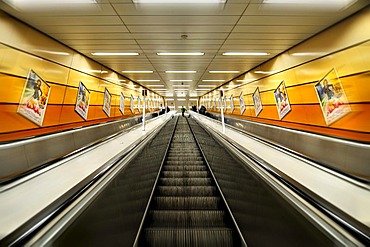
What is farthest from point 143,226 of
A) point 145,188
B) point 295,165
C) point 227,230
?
point 295,165

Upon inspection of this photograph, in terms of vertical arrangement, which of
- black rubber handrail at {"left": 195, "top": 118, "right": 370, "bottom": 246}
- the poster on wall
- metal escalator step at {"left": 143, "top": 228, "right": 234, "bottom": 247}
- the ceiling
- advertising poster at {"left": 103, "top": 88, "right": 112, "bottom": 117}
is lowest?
metal escalator step at {"left": 143, "top": 228, "right": 234, "bottom": 247}

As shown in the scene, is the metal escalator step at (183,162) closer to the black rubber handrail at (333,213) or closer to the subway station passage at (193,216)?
the subway station passage at (193,216)

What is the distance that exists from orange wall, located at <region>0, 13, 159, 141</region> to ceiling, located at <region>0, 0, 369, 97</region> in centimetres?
34

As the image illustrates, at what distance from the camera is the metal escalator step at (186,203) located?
267cm

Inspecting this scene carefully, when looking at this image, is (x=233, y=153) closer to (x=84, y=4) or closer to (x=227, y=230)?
(x=227, y=230)

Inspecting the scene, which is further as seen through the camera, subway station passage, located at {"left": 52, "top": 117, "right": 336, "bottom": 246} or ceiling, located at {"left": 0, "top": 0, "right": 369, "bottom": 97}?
ceiling, located at {"left": 0, "top": 0, "right": 369, "bottom": 97}

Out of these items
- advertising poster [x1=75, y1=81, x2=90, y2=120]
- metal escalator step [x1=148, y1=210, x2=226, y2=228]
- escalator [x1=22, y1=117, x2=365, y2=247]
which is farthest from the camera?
advertising poster [x1=75, y1=81, x2=90, y2=120]

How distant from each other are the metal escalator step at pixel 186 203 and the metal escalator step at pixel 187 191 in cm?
32

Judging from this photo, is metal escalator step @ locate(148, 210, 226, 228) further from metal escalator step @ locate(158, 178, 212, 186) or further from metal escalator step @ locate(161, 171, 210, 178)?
metal escalator step @ locate(161, 171, 210, 178)

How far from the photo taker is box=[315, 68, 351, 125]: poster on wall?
3614mm

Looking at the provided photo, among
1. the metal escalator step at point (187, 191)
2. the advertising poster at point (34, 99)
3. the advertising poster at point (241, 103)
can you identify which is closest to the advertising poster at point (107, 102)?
the advertising poster at point (34, 99)

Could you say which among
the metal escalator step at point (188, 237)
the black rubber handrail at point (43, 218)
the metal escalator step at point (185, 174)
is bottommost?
the metal escalator step at point (188, 237)

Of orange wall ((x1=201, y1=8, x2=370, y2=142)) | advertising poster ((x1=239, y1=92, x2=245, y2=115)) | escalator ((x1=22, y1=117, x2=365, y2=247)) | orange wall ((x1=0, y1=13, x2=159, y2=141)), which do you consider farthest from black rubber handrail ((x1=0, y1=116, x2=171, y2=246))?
advertising poster ((x1=239, y1=92, x2=245, y2=115))

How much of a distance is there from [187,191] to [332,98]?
154 inches
